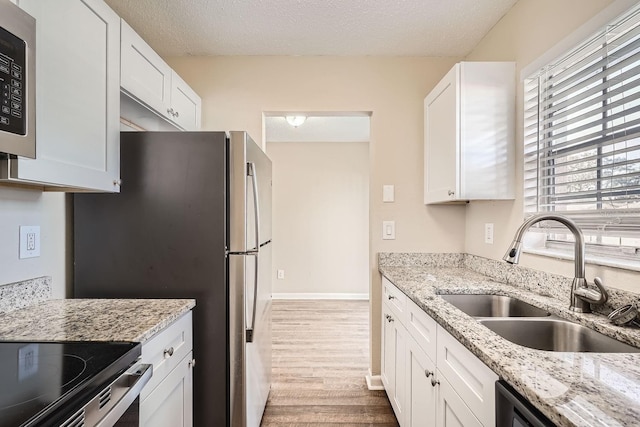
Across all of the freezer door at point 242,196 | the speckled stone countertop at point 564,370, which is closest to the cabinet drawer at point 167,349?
the freezer door at point 242,196

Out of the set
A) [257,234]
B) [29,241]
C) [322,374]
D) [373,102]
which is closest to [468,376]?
[257,234]

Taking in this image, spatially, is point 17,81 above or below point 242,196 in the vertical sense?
above

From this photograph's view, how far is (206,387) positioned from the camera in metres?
1.51

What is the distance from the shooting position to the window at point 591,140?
1.16 m

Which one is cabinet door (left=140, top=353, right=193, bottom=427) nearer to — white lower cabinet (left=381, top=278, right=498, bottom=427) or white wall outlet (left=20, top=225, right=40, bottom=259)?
white wall outlet (left=20, top=225, right=40, bottom=259)

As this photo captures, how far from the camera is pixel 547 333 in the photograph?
122cm

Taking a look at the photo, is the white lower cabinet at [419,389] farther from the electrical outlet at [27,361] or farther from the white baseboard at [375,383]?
the electrical outlet at [27,361]

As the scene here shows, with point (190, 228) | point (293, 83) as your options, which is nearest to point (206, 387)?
point (190, 228)

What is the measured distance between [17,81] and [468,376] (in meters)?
1.48

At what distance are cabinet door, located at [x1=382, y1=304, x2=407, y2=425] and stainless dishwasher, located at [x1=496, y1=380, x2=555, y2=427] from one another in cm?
92

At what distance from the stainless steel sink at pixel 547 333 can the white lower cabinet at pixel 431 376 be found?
22 cm

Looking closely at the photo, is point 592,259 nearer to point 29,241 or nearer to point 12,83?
point 12,83

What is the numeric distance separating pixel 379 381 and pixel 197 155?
1.98 meters

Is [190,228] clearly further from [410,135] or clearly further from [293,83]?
[410,135]
